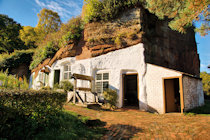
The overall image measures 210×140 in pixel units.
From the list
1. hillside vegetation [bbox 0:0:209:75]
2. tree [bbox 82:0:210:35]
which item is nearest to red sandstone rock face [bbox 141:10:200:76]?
hillside vegetation [bbox 0:0:209:75]

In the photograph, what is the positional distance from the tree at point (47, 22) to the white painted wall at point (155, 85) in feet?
65.8

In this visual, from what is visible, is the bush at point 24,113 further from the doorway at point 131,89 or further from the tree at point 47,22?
the tree at point 47,22

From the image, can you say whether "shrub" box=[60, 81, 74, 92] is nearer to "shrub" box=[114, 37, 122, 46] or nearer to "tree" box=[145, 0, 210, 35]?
"shrub" box=[114, 37, 122, 46]

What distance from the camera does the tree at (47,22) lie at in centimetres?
2405

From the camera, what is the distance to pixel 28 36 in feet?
76.8

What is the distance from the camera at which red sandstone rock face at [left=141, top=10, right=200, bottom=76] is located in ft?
34.8

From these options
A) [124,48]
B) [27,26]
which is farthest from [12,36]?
[124,48]

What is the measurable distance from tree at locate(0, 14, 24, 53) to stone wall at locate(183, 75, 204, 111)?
77.6 feet

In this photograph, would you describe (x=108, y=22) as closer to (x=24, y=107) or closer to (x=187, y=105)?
(x=187, y=105)

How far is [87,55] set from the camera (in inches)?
444

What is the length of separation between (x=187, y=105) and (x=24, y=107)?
7.69 metres

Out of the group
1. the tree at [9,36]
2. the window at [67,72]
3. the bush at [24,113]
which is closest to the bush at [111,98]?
the window at [67,72]

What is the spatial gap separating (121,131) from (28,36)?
23.8 m

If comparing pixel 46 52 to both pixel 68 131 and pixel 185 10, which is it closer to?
pixel 68 131
